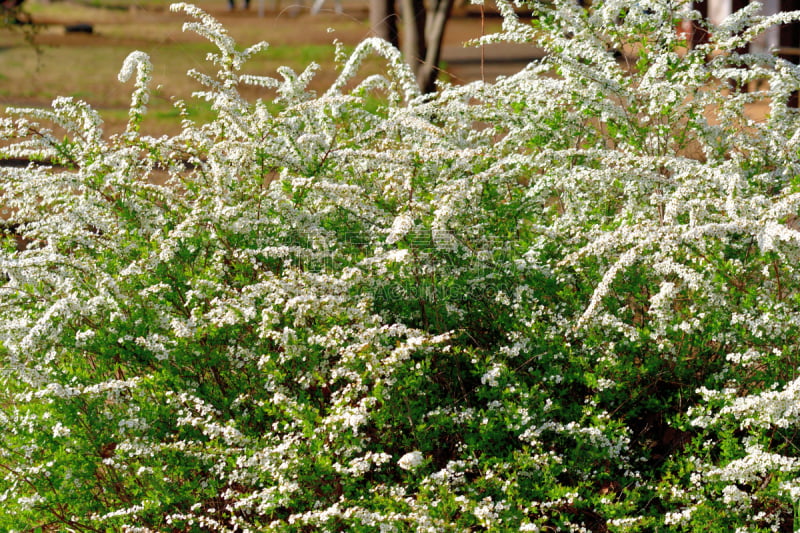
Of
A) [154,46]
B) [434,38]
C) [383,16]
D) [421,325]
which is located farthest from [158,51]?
[421,325]

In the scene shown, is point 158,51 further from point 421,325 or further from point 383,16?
point 421,325

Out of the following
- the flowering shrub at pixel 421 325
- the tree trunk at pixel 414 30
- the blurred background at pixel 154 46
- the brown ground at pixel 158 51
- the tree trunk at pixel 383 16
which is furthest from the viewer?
the brown ground at pixel 158 51

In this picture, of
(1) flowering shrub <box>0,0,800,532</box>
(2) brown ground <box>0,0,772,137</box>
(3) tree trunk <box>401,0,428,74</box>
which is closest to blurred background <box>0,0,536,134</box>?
(2) brown ground <box>0,0,772,137</box>

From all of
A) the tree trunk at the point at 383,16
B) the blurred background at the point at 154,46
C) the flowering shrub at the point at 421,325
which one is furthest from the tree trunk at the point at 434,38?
the flowering shrub at the point at 421,325

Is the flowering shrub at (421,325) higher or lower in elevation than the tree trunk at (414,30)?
lower

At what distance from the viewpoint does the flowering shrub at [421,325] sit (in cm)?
285

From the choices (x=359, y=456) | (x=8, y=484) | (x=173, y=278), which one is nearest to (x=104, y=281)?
(x=173, y=278)

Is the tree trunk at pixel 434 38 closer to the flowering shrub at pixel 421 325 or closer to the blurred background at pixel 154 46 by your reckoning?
the blurred background at pixel 154 46

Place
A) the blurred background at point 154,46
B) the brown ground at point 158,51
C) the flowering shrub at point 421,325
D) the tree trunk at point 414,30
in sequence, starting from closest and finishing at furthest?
the flowering shrub at point 421,325 → the tree trunk at point 414,30 → the blurred background at point 154,46 → the brown ground at point 158,51

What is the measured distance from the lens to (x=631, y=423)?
137 inches

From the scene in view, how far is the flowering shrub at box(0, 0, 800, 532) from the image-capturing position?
2.85m

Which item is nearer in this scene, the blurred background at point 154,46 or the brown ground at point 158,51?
the blurred background at point 154,46

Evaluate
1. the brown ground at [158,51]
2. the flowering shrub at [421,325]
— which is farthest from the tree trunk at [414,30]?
the flowering shrub at [421,325]

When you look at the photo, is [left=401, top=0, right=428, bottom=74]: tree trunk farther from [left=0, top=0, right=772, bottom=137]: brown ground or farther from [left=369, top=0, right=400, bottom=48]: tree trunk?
[left=0, top=0, right=772, bottom=137]: brown ground
